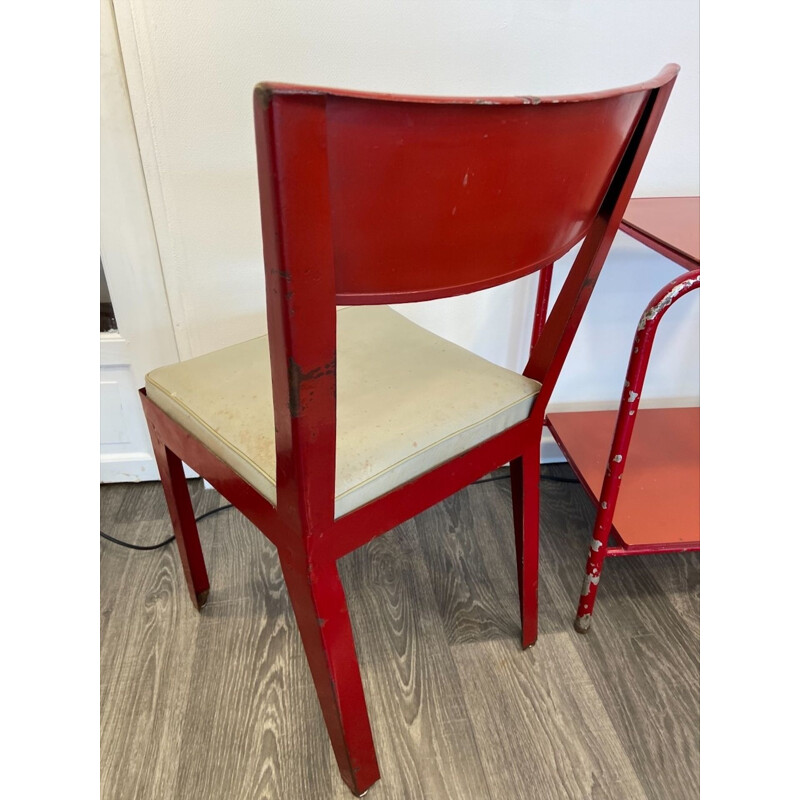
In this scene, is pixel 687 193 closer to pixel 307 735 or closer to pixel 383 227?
pixel 383 227

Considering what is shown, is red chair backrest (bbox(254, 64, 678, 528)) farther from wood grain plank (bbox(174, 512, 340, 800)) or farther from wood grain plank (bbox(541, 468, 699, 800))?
wood grain plank (bbox(541, 468, 699, 800))

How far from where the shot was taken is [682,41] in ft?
3.37

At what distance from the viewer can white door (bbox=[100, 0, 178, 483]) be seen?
3.18 ft

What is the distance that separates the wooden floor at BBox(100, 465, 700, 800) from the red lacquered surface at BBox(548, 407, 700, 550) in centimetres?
19

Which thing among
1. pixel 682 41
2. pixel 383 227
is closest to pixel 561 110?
pixel 383 227

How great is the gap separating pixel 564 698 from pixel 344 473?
0.59m

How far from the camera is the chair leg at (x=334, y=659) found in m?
0.67

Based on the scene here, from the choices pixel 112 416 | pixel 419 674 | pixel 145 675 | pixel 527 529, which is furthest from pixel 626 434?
pixel 112 416

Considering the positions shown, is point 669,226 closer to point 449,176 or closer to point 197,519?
point 449,176

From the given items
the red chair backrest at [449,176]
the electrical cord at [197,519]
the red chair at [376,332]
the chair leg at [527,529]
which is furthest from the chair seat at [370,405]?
the electrical cord at [197,519]

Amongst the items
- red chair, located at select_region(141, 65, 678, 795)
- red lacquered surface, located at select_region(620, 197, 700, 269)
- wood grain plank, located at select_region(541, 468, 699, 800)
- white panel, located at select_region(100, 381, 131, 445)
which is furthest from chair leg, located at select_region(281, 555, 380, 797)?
white panel, located at select_region(100, 381, 131, 445)

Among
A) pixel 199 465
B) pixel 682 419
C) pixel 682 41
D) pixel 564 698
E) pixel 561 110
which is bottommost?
pixel 564 698

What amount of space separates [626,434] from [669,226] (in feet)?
1.17

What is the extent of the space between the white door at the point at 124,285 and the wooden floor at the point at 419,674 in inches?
6.9
